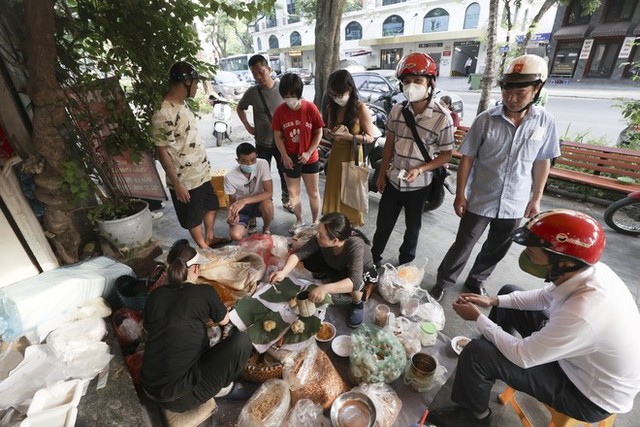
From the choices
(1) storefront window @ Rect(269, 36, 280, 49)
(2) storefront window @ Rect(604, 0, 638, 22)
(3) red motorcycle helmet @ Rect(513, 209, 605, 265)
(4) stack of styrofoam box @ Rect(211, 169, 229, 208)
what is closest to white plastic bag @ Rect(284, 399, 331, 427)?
(3) red motorcycle helmet @ Rect(513, 209, 605, 265)

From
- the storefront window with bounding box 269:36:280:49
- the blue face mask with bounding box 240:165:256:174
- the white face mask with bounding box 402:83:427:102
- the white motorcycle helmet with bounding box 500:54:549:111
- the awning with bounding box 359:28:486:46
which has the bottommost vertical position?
the blue face mask with bounding box 240:165:256:174

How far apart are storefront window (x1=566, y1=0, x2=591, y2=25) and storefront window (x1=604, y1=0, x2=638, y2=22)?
0.80m

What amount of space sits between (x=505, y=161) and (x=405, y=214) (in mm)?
1048

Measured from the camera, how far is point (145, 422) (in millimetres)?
1951

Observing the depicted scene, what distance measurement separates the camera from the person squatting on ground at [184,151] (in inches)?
113

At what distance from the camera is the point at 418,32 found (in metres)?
24.4

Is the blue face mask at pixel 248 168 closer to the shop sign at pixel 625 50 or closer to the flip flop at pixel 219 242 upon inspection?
the flip flop at pixel 219 242

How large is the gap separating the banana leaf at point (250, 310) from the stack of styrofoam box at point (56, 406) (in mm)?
1097

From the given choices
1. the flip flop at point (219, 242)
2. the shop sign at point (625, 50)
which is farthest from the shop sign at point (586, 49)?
the flip flop at point (219, 242)

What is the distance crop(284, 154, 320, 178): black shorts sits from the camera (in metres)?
3.88

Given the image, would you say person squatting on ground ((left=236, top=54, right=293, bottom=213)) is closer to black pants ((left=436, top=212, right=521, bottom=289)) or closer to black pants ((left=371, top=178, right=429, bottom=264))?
black pants ((left=371, top=178, right=429, bottom=264))

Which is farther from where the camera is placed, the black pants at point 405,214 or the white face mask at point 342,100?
the white face mask at point 342,100

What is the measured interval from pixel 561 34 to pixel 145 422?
24.3 m

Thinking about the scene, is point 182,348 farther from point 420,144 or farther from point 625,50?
point 625,50
